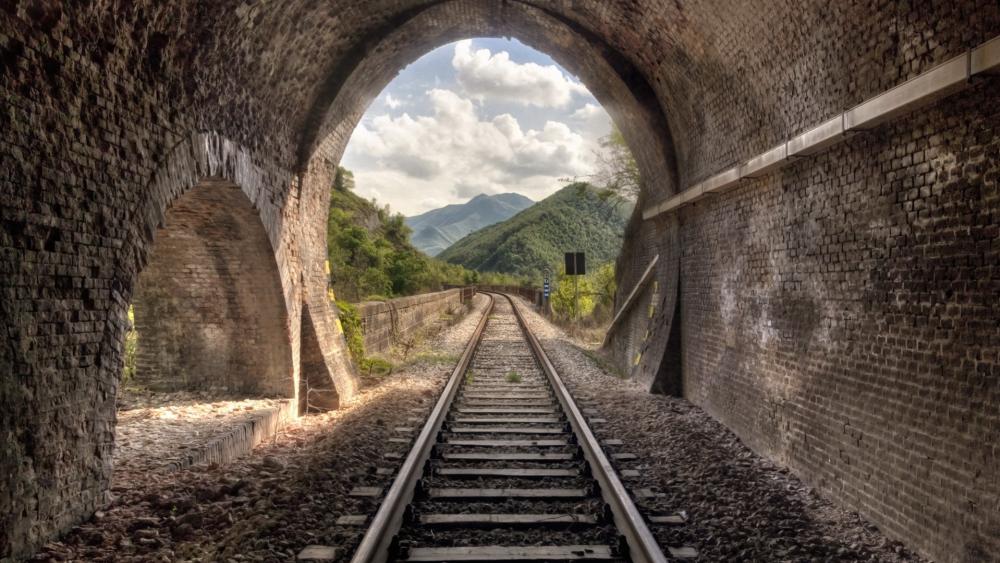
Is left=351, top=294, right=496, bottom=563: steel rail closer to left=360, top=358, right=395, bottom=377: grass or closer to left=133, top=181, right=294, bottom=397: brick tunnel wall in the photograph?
left=133, top=181, right=294, bottom=397: brick tunnel wall

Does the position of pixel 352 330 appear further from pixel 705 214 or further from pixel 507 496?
pixel 507 496

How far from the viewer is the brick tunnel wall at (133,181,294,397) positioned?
8219 mm

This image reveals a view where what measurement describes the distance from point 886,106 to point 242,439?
6.72 metres

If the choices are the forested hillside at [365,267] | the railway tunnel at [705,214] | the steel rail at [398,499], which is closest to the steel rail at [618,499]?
the steel rail at [398,499]

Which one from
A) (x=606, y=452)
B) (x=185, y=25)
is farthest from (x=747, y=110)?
(x=185, y=25)

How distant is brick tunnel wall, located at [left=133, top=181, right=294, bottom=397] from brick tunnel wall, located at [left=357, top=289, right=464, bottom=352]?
3478 mm

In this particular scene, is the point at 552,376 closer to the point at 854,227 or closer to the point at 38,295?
the point at 854,227

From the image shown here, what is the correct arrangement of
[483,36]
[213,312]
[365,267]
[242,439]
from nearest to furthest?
[242,439], [213,312], [483,36], [365,267]

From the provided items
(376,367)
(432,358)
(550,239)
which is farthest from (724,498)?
(550,239)

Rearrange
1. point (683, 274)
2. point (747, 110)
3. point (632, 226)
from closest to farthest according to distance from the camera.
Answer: point (747, 110) → point (683, 274) → point (632, 226)

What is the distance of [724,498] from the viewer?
5.10 m

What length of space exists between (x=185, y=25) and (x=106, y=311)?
2.49m

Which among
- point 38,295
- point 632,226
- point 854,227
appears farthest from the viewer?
point 632,226

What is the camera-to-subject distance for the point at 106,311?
482cm
